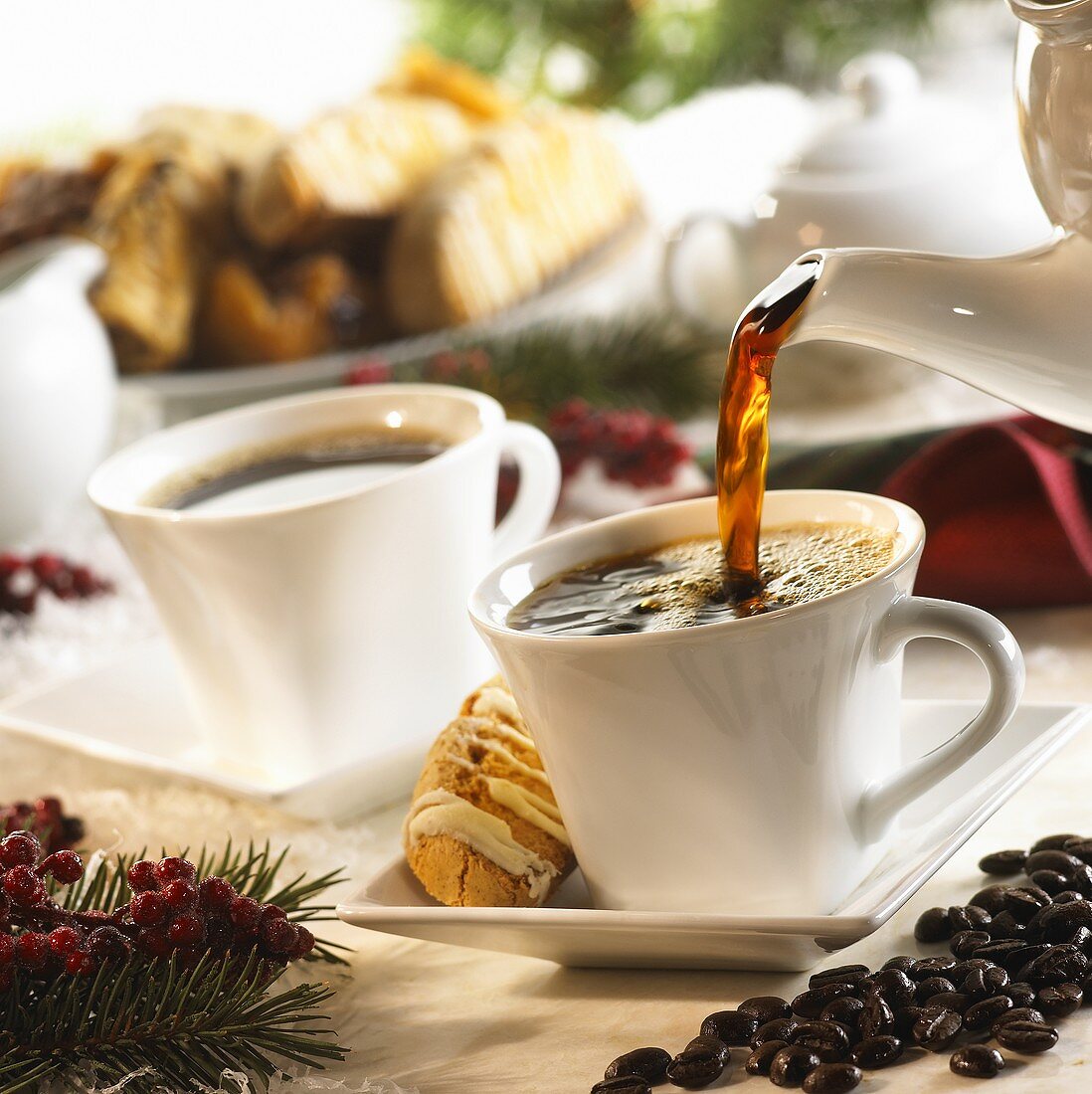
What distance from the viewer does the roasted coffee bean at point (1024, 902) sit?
628mm

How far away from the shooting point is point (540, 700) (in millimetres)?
→ 630

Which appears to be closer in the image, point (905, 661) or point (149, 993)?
point (149, 993)

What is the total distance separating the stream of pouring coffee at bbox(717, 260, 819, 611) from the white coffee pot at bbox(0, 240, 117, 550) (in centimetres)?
85

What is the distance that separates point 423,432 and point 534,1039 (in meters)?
0.46

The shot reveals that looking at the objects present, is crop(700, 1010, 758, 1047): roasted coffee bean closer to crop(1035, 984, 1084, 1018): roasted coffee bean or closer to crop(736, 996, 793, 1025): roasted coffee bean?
crop(736, 996, 793, 1025): roasted coffee bean

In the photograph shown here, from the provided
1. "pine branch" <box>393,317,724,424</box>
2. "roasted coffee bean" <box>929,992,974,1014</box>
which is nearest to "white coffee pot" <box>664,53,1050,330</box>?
"pine branch" <box>393,317,724,424</box>

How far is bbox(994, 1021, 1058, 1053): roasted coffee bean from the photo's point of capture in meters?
0.53

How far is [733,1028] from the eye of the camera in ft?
1.87

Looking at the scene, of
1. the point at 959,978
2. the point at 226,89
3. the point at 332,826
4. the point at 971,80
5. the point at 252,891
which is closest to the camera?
the point at 959,978

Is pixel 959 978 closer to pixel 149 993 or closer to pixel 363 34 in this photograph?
pixel 149 993

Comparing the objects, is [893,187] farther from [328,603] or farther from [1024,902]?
[1024,902]

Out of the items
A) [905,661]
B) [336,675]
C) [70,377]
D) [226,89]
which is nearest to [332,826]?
[336,675]

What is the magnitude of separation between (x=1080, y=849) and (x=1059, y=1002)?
130 millimetres

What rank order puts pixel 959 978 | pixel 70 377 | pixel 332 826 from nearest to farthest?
pixel 959 978 → pixel 332 826 → pixel 70 377
